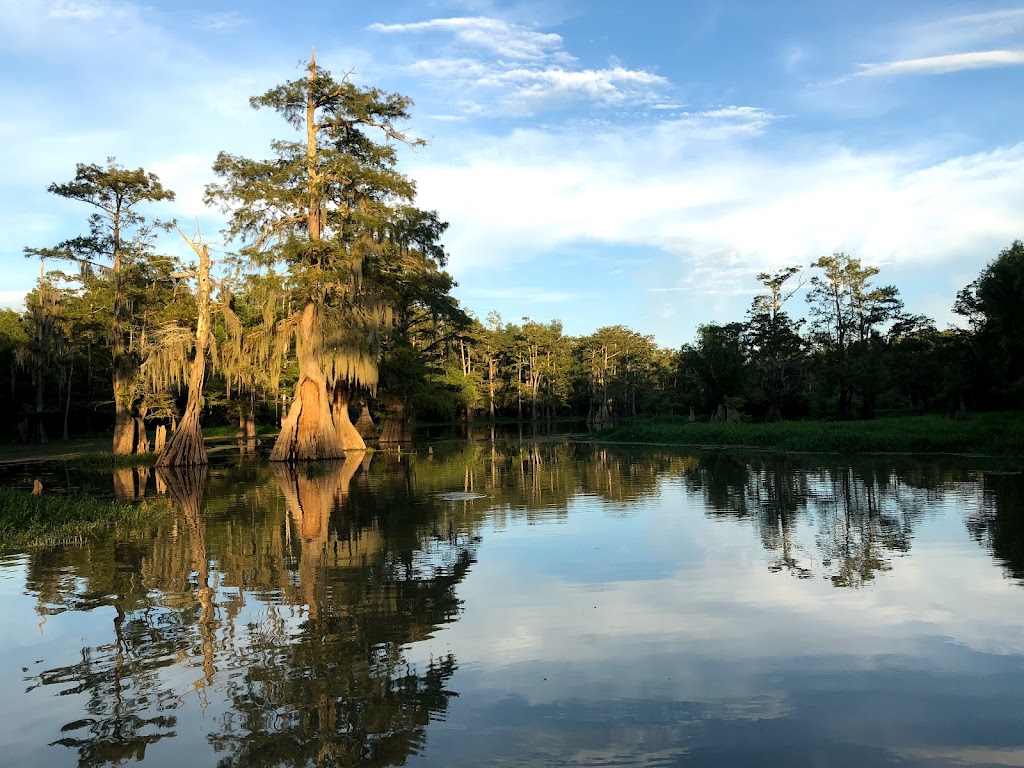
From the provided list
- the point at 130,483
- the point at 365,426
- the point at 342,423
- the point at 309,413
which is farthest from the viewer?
the point at 365,426

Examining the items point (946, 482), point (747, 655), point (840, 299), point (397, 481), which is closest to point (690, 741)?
point (747, 655)

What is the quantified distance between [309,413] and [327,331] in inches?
129

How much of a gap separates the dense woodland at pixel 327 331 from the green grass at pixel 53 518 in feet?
39.0

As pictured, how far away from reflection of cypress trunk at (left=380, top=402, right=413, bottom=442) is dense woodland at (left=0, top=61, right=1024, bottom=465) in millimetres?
110

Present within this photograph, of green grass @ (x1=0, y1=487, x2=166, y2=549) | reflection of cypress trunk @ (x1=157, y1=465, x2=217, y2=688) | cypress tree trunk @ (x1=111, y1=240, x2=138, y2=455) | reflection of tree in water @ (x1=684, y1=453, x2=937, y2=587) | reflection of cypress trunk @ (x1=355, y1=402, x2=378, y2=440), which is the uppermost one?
cypress tree trunk @ (x1=111, y1=240, x2=138, y2=455)

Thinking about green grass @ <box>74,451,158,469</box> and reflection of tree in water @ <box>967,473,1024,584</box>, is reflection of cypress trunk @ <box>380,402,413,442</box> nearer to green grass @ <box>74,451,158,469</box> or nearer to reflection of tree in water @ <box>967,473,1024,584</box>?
green grass @ <box>74,451,158,469</box>

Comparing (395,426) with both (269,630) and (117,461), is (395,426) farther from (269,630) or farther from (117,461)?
(269,630)

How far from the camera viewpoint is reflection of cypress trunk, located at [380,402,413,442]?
40000 mm

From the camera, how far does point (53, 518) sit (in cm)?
1227

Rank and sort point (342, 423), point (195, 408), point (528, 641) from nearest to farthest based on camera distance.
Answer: point (528, 641)
point (195, 408)
point (342, 423)

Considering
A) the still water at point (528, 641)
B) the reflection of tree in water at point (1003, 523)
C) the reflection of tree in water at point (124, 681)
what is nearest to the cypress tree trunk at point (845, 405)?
the reflection of tree in water at point (1003, 523)

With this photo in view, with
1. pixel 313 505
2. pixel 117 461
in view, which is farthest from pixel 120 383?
pixel 313 505

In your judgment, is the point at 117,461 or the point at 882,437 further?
the point at 117,461

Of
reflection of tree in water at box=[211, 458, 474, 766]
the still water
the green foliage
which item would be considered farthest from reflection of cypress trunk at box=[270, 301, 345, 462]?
the green foliage
